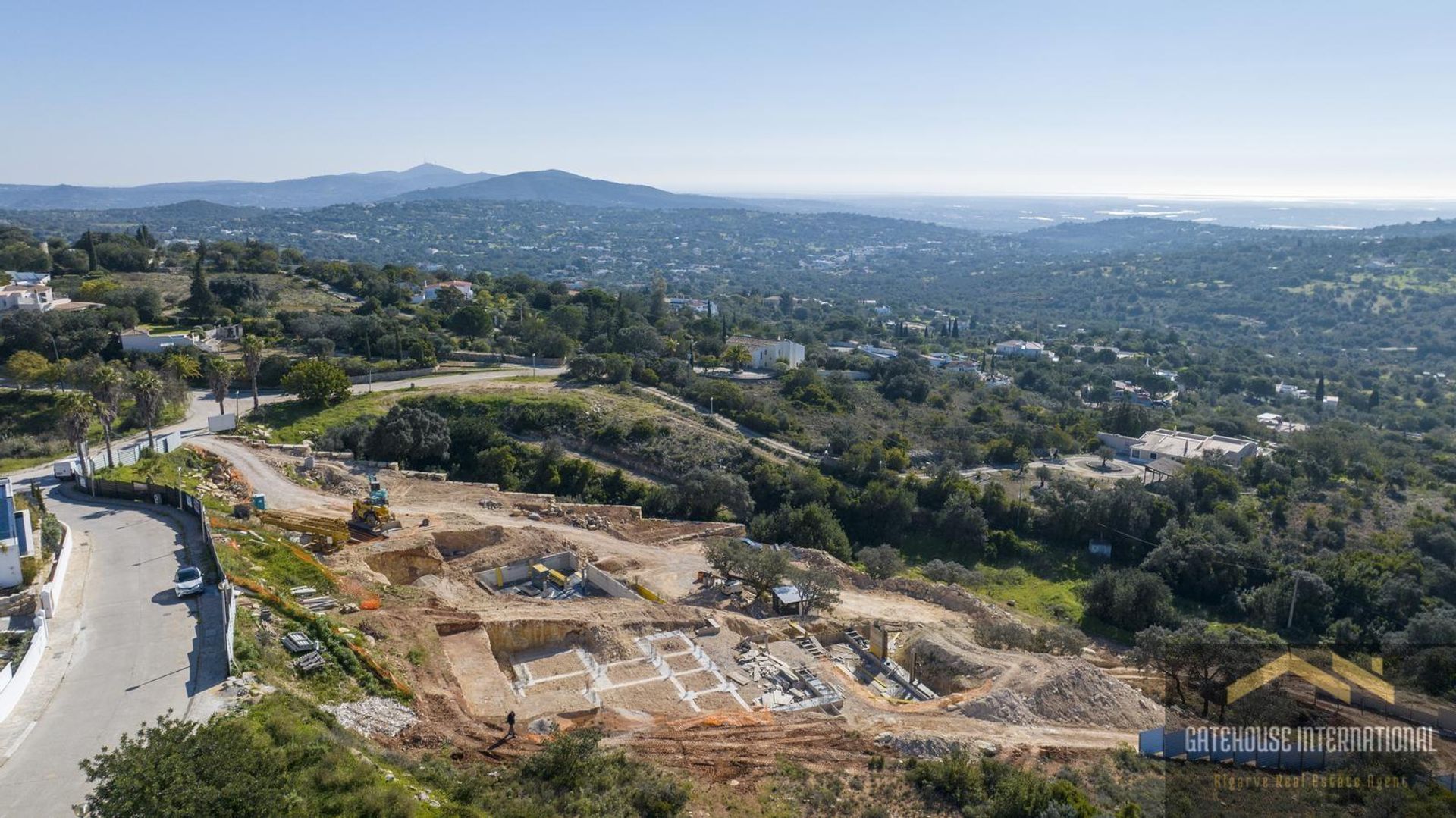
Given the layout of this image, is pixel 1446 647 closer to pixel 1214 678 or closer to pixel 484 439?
pixel 1214 678

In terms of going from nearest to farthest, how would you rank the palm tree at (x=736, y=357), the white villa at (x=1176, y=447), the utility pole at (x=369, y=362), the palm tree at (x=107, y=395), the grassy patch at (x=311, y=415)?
1. the palm tree at (x=107, y=395)
2. the grassy patch at (x=311, y=415)
3. the utility pole at (x=369, y=362)
4. the white villa at (x=1176, y=447)
5. the palm tree at (x=736, y=357)

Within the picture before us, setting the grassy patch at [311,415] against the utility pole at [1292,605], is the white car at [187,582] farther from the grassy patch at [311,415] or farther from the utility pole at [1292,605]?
the utility pole at [1292,605]

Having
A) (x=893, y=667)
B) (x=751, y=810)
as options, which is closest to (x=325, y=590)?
(x=751, y=810)

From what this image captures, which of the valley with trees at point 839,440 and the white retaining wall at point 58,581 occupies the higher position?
the white retaining wall at point 58,581

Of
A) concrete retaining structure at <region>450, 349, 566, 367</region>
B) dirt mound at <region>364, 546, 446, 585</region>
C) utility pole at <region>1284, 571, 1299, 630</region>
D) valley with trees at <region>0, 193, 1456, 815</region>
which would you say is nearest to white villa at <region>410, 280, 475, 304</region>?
valley with trees at <region>0, 193, 1456, 815</region>

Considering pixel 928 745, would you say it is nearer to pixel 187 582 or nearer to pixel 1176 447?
pixel 187 582

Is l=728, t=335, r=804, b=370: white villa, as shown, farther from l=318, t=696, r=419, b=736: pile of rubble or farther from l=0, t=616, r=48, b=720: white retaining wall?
l=0, t=616, r=48, b=720: white retaining wall

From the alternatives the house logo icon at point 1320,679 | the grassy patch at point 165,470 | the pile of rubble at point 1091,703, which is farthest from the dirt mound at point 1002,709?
the grassy patch at point 165,470

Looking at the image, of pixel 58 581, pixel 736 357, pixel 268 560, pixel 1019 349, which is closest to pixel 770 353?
pixel 736 357
